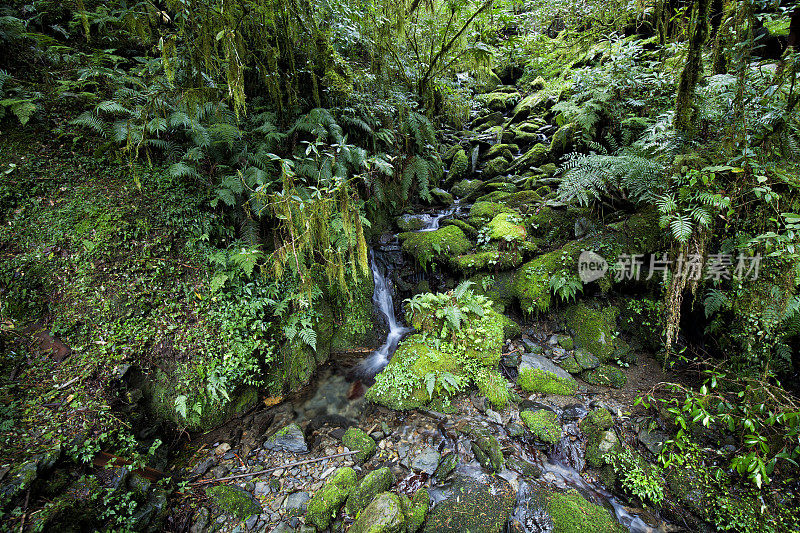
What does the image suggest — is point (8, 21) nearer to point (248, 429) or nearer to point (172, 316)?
point (172, 316)

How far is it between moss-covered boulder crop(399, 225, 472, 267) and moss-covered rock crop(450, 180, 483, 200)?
2539mm

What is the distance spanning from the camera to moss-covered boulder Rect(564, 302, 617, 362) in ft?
16.6

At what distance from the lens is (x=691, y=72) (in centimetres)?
396

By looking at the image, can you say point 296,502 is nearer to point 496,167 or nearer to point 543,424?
point 543,424

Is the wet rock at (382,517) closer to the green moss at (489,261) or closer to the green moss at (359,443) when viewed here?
the green moss at (359,443)

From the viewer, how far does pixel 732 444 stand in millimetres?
3439

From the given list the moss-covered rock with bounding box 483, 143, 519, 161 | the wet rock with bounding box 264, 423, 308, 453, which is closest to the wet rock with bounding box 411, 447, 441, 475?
the wet rock with bounding box 264, 423, 308, 453

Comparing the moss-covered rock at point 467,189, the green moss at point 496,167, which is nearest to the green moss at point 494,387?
the moss-covered rock at point 467,189

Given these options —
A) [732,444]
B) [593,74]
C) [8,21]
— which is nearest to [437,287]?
[732,444]

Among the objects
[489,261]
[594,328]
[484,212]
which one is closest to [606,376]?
[594,328]

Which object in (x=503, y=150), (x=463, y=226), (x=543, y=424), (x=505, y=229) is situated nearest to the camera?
(x=543, y=424)

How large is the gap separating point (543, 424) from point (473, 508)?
1531 mm

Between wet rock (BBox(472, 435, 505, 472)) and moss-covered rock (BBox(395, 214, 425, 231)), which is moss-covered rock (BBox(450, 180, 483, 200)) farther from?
wet rock (BBox(472, 435, 505, 472))

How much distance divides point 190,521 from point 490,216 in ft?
23.6
